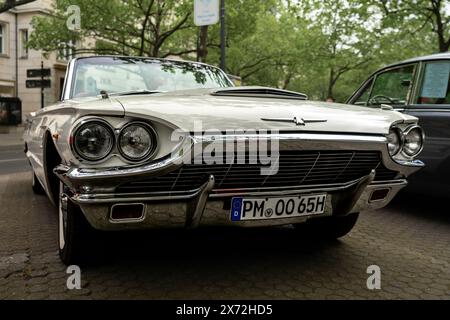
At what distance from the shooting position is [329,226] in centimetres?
393

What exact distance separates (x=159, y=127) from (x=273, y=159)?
2.15ft

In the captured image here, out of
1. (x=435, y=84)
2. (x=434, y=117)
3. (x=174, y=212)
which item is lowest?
(x=174, y=212)

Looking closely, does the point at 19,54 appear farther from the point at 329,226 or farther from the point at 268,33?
the point at 329,226

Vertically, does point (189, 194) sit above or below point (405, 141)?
below

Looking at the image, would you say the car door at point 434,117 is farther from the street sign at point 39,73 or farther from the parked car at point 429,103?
the street sign at point 39,73

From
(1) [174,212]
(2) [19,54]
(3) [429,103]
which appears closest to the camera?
(1) [174,212]

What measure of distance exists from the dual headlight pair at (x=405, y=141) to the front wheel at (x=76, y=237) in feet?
6.64

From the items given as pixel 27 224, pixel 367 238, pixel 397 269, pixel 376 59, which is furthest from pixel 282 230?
pixel 376 59

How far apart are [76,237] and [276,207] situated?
49.1 inches

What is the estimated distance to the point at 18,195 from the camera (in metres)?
6.15

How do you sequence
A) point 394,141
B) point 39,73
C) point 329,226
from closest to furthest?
point 394,141
point 329,226
point 39,73

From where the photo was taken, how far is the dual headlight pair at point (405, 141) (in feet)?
10.5

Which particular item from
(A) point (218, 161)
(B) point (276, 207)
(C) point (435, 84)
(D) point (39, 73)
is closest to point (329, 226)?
(B) point (276, 207)

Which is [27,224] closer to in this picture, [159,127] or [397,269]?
[159,127]
